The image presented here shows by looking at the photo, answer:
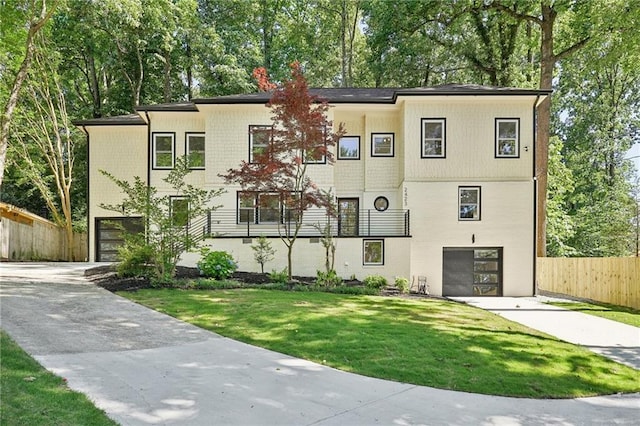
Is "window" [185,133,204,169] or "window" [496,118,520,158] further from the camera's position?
"window" [185,133,204,169]

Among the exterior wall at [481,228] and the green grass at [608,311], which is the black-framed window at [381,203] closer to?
the exterior wall at [481,228]

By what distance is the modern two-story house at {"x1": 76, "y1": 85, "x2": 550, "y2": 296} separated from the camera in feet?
50.2

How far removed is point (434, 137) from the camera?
15953 millimetres

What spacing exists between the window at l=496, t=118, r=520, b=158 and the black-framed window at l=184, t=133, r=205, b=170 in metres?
11.4

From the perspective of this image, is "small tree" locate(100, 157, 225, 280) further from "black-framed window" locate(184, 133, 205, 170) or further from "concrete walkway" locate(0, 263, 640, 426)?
"black-framed window" locate(184, 133, 205, 170)

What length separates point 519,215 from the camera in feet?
51.5

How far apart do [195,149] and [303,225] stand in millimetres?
5565

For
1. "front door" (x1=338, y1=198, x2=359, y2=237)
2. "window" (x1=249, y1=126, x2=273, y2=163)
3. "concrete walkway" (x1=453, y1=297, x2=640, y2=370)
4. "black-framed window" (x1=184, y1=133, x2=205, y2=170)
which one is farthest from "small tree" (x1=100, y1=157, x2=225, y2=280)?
"concrete walkway" (x1=453, y1=297, x2=640, y2=370)

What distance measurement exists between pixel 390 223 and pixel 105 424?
44.9ft

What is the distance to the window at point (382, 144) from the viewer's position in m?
17.2

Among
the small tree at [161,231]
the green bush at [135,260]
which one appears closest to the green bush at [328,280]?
the small tree at [161,231]

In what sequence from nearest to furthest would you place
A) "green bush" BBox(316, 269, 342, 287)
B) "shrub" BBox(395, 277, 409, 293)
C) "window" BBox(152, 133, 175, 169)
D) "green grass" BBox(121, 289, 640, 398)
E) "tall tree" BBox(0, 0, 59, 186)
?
1. "green grass" BBox(121, 289, 640, 398)
2. "tall tree" BBox(0, 0, 59, 186)
3. "green bush" BBox(316, 269, 342, 287)
4. "shrub" BBox(395, 277, 409, 293)
5. "window" BBox(152, 133, 175, 169)

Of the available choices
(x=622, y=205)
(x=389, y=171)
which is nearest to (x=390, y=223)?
(x=389, y=171)

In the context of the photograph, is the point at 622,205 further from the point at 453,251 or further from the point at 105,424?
the point at 105,424
